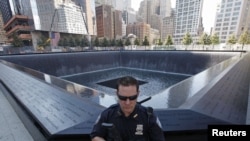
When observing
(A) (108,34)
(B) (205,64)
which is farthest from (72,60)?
(A) (108,34)

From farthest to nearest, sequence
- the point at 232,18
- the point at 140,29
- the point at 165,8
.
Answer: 1. the point at 165,8
2. the point at 140,29
3. the point at 232,18

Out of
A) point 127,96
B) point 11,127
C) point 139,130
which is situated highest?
point 127,96

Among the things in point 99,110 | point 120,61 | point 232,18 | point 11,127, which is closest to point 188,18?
point 232,18

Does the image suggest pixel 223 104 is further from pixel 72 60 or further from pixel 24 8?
pixel 24 8

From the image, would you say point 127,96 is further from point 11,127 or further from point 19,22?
point 19,22

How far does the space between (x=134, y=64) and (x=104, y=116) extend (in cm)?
1453

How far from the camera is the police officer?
961 mm

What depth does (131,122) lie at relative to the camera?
1.00 m

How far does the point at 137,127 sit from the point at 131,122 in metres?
0.05

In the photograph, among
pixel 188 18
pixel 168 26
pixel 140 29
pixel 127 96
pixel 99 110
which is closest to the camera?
pixel 127 96

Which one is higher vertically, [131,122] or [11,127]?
[131,122]

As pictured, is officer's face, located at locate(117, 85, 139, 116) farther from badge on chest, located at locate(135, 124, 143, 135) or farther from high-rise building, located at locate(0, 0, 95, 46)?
high-rise building, located at locate(0, 0, 95, 46)

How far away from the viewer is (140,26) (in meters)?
61.3

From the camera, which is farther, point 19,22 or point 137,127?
point 19,22
